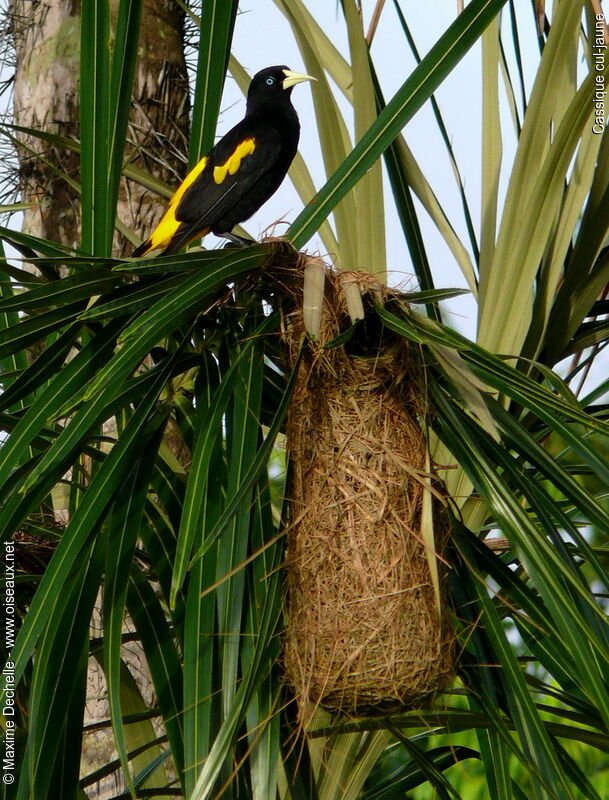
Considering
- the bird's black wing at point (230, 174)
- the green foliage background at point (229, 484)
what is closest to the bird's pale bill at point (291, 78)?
the bird's black wing at point (230, 174)

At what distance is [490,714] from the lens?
4.25ft

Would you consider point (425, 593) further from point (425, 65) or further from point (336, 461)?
point (425, 65)

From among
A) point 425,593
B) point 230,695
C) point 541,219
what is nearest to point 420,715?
point 425,593

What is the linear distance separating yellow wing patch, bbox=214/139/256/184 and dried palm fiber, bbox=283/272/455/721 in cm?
91

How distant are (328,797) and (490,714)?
48cm

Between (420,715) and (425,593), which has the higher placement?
(425,593)

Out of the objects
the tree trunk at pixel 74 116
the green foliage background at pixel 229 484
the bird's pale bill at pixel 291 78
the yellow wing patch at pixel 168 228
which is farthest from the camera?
the tree trunk at pixel 74 116

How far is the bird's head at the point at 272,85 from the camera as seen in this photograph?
2605 mm

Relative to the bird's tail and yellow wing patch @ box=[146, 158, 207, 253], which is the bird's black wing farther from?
the bird's tail

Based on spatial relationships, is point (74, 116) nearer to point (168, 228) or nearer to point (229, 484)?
point (168, 228)

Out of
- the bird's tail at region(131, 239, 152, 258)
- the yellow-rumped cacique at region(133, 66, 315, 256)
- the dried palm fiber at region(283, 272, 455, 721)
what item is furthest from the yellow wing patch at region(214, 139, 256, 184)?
the dried palm fiber at region(283, 272, 455, 721)

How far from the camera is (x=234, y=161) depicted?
7.33 feet

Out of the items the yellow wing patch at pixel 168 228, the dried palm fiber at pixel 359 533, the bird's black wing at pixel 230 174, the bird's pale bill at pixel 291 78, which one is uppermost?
the bird's pale bill at pixel 291 78

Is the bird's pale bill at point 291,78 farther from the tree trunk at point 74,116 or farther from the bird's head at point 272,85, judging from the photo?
the tree trunk at point 74,116
